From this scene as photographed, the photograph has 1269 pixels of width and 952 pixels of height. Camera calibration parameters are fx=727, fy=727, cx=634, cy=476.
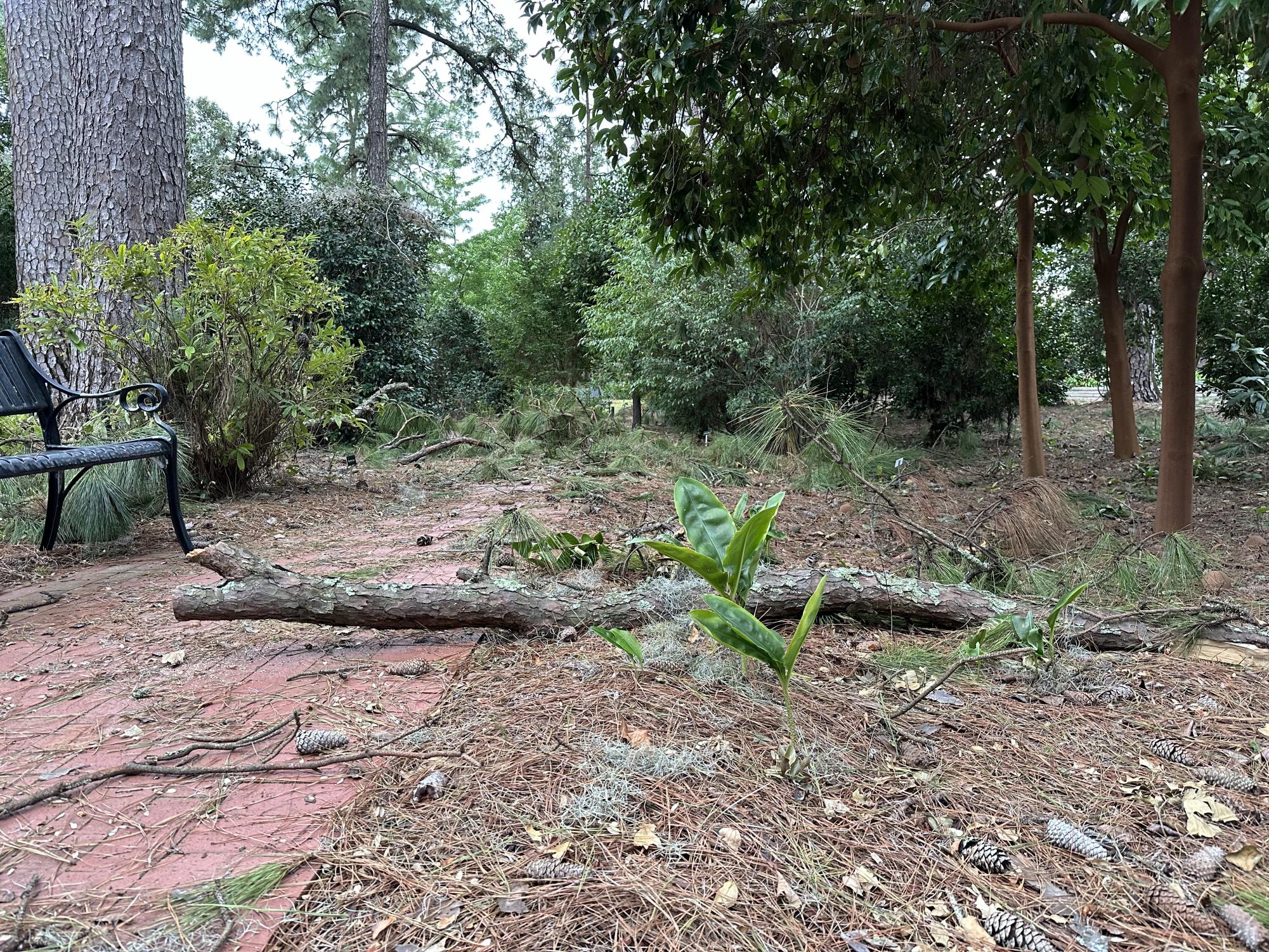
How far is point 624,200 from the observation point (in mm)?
12734

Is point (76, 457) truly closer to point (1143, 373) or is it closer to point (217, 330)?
point (217, 330)

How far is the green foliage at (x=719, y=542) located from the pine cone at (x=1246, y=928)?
0.98 m

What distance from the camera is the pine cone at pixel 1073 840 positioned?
120cm

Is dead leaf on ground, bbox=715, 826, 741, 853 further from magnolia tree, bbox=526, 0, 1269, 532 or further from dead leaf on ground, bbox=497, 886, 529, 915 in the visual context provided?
magnolia tree, bbox=526, 0, 1269, 532

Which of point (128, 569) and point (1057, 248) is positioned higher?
point (1057, 248)

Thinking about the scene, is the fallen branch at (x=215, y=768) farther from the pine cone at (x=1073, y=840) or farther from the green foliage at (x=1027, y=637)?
the green foliage at (x=1027, y=637)

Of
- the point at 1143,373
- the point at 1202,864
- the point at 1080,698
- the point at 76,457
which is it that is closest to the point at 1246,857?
the point at 1202,864

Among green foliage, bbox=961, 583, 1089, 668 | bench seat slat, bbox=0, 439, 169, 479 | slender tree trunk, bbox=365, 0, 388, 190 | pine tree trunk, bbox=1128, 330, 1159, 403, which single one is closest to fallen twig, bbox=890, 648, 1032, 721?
green foliage, bbox=961, 583, 1089, 668

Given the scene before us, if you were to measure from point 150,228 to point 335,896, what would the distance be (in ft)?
16.6

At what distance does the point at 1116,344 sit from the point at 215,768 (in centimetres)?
786

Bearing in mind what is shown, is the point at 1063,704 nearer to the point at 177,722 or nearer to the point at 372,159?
the point at 177,722

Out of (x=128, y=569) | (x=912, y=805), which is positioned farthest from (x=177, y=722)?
(x=128, y=569)

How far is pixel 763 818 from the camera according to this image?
1282mm

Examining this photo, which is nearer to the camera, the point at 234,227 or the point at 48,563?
the point at 48,563
